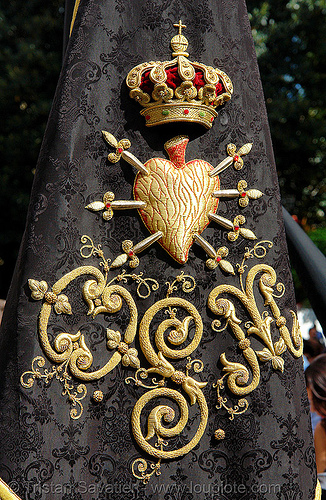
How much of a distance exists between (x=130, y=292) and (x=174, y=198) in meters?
0.28

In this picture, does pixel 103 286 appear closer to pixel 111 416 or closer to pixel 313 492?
pixel 111 416

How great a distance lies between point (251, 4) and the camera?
256 inches

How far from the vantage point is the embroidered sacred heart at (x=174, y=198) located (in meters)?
1.28

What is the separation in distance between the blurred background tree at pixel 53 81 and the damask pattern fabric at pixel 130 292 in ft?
16.7

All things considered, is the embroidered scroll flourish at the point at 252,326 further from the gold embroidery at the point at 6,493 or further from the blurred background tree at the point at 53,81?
the blurred background tree at the point at 53,81

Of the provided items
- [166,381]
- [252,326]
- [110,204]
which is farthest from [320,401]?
[110,204]

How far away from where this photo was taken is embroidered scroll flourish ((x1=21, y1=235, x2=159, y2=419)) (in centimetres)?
118

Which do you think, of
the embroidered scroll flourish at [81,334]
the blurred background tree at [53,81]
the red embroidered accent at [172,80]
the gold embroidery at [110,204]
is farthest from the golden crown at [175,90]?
the blurred background tree at [53,81]

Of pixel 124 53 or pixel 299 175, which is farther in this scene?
pixel 299 175

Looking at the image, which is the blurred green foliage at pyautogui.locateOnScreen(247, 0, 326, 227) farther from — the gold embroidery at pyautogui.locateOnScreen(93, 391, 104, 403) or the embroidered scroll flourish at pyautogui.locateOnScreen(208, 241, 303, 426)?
the gold embroidery at pyautogui.locateOnScreen(93, 391, 104, 403)

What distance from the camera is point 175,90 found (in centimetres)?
126

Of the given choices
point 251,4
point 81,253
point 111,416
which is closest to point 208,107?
point 81,253

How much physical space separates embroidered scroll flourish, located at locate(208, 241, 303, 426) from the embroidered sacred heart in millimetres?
172

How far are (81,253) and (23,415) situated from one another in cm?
41
